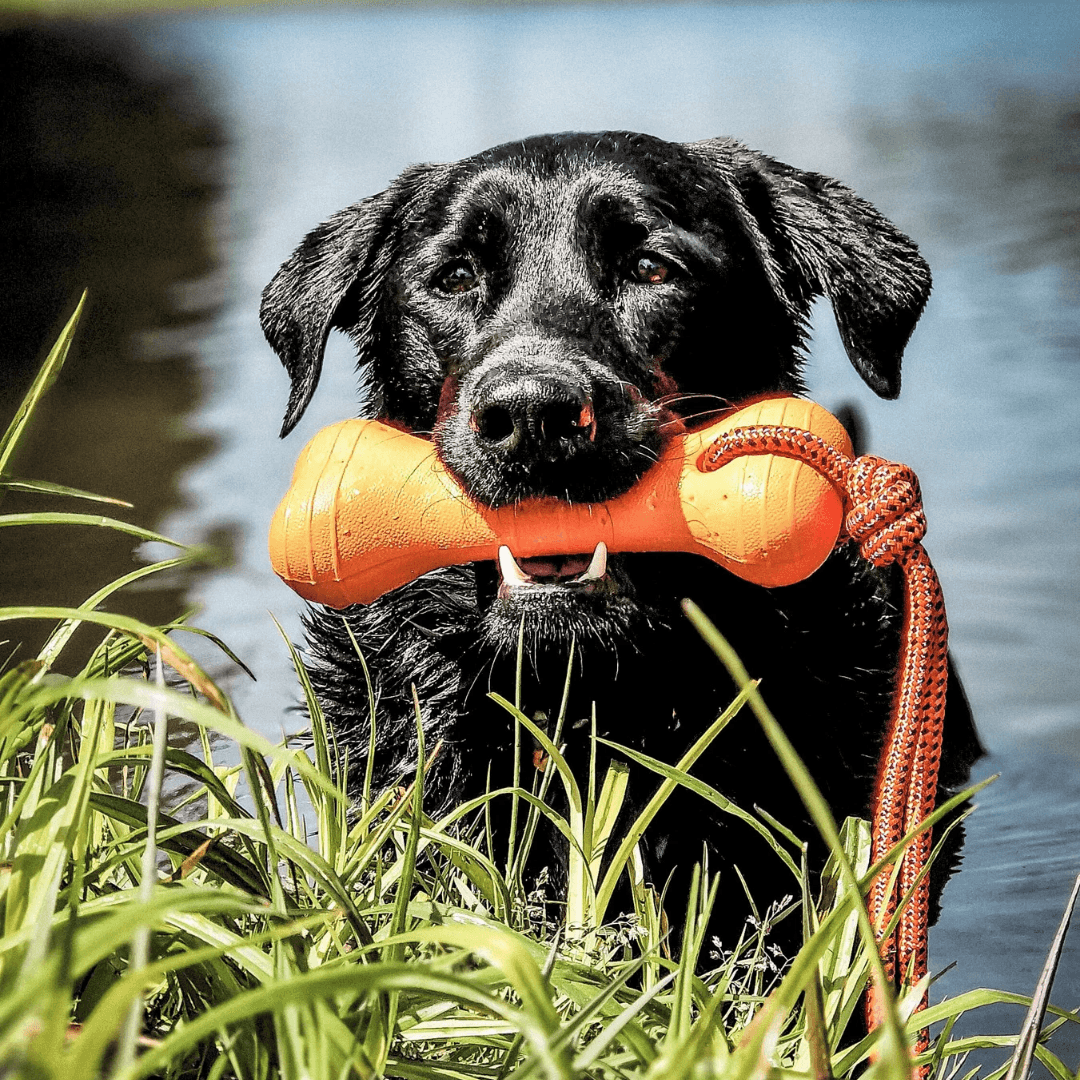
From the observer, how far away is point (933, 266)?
899cm

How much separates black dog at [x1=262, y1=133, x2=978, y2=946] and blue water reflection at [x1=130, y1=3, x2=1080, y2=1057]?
42 centimetres

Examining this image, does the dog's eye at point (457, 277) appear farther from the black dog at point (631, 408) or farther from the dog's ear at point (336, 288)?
the dog's ear at point (336, 288)

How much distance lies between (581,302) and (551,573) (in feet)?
1.86

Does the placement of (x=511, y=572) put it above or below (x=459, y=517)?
below

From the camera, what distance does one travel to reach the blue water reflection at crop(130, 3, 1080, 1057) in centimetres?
398

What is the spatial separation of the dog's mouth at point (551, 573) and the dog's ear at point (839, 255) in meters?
0.82

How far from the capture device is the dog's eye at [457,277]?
311cm

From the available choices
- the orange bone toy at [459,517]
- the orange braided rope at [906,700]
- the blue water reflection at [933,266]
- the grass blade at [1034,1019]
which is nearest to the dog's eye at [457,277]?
the orange bone toy at [459,517]

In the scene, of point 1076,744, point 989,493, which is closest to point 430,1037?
point 1076,744

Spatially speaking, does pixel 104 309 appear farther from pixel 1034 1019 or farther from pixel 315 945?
pixel 1034 1019

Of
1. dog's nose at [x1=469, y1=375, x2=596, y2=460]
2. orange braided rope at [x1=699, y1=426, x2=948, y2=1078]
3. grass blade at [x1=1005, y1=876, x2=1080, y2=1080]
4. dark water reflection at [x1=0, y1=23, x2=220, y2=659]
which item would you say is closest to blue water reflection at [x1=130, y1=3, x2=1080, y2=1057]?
dark water reflection at [x1=0, y1=23, x2=220, y2=659]

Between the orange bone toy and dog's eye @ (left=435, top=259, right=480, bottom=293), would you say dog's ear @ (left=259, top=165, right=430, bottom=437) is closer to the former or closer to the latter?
dog's eye @ (left=435, top=259, right=480, bottom=293)

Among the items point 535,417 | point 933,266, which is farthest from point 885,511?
point 933,266

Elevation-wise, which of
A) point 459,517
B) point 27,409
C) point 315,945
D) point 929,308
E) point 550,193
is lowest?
point 315,945
